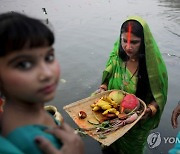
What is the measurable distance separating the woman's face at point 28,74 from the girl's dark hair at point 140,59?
1.80 m

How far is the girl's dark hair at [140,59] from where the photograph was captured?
8.71 feet

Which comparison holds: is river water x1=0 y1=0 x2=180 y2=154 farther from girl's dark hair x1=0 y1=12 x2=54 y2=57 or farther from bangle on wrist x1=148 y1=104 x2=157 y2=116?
bangle on wrist x1=148 y1=104 x2=157 y2=116

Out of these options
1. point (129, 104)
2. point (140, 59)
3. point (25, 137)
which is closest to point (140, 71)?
point (140, 59)

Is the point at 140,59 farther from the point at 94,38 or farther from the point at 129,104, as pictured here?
the point at 94,38

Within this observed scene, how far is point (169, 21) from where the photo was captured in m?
10.6

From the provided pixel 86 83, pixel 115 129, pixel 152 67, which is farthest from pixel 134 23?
pixel 86 83

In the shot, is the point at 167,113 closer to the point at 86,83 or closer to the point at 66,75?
the point at 86,83

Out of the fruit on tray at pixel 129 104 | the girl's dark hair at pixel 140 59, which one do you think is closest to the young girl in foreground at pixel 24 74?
the fruit on tray at pixel 129 104

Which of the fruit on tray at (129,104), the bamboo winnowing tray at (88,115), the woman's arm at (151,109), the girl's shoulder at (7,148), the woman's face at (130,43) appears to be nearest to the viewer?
the girl's shoulder at (7,148)

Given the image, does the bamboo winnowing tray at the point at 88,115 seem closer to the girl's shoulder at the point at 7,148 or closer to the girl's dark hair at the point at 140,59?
the girl's dark hair at the point at 140,59

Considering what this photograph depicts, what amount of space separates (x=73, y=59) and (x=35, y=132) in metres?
5.79

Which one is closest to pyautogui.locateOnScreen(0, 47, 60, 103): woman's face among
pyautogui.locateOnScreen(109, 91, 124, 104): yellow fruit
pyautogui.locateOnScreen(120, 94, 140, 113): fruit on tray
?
pyautogui.locateOnScreen(120, 94, 140, 113): fruit on tray

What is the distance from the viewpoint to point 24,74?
3.12 feet

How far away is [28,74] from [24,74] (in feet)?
0.05
